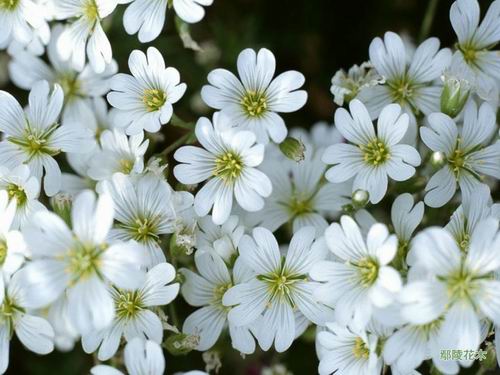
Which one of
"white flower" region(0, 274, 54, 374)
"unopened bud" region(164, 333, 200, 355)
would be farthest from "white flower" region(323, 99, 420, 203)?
"white flower" region(0, 274, 54, 374)

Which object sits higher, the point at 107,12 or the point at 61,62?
the point at 107,12

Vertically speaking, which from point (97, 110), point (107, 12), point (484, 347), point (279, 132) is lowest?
point (484, 347)

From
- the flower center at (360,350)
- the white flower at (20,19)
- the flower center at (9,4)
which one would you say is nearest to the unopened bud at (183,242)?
the flower center at (360,350)

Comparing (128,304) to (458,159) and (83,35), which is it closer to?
(83,35)

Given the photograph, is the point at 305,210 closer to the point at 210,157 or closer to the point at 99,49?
the point at 210,157

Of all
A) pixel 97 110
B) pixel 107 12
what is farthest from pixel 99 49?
pixel 97 110

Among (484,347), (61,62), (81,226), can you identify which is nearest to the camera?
(81,226)

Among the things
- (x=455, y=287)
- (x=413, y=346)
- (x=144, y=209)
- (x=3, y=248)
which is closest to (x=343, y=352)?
(x=413, y=346)
